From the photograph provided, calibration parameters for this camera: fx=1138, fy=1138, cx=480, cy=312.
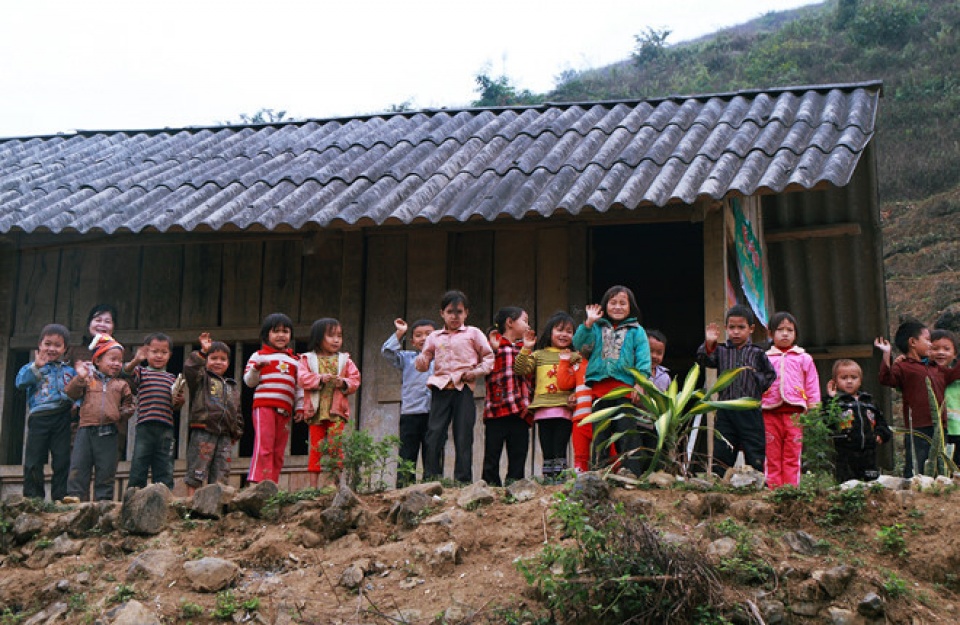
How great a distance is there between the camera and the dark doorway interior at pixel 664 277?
482 inches

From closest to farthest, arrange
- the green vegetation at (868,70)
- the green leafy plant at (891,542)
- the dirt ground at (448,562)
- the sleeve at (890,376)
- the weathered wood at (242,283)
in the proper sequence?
1. the dirt ground at (448,562)
2. the green leafy plant at (891,542)
3. the sleeve at (890,376)
4. the weathered wood at (242,283)
5. the green vegetation at (868,70)

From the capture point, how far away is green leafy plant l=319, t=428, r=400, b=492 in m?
6.14

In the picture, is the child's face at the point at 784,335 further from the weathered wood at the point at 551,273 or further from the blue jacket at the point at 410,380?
the blue jacket at the point at 410,380

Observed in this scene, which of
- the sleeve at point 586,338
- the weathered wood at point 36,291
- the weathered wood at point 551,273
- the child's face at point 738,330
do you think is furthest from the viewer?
the weathered wood at point 36,291

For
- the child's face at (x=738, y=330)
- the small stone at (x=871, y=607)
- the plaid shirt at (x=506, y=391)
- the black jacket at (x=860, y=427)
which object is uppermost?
the child's face at (x=738, y=330)

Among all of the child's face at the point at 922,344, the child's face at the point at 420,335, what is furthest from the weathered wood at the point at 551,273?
the child's face at the point at 922,344

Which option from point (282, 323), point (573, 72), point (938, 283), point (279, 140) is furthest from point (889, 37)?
point (282, 323)

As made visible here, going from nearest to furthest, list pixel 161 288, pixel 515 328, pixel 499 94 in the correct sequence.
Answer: pixel 515 328 → pixel 161 288 → pixel 499 94

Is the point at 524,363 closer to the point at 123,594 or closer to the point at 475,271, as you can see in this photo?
the point at 475,271

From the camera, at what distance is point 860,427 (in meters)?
7.28

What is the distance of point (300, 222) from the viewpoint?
8.13m

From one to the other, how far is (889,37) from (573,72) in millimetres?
14551

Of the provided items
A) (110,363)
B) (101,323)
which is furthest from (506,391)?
(101,323)

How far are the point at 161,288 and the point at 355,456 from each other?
392 centimetres
